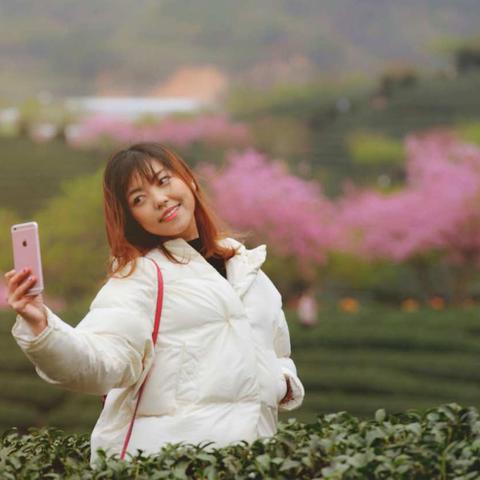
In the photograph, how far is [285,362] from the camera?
2.53 meters

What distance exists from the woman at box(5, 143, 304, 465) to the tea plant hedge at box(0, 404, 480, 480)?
0.06 m

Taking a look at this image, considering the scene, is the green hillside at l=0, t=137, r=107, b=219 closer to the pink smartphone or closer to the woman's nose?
the woman's nose

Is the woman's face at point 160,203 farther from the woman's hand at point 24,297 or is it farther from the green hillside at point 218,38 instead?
the green hillside at point 218,38

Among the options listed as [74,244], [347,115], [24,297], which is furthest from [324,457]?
[347,115]

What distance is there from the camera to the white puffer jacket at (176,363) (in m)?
2.27

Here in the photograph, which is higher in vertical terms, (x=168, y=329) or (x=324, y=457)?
(x=168, y=329)

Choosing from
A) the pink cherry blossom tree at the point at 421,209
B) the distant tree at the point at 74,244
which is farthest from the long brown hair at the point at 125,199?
the pink cherry blossom tree at the point at 421,209

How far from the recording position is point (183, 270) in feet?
7.89

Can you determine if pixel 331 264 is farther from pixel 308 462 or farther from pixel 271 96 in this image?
pixel 308 462

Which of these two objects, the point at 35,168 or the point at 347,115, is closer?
the point at 35,168

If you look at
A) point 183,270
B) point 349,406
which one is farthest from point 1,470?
point 349,406

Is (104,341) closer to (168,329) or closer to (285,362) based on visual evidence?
Result: (168,329)

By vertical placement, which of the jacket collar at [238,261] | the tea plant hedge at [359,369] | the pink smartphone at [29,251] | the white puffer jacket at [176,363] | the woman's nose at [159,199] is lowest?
the tea plant hedge at [359,369]

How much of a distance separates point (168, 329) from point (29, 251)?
29cm
